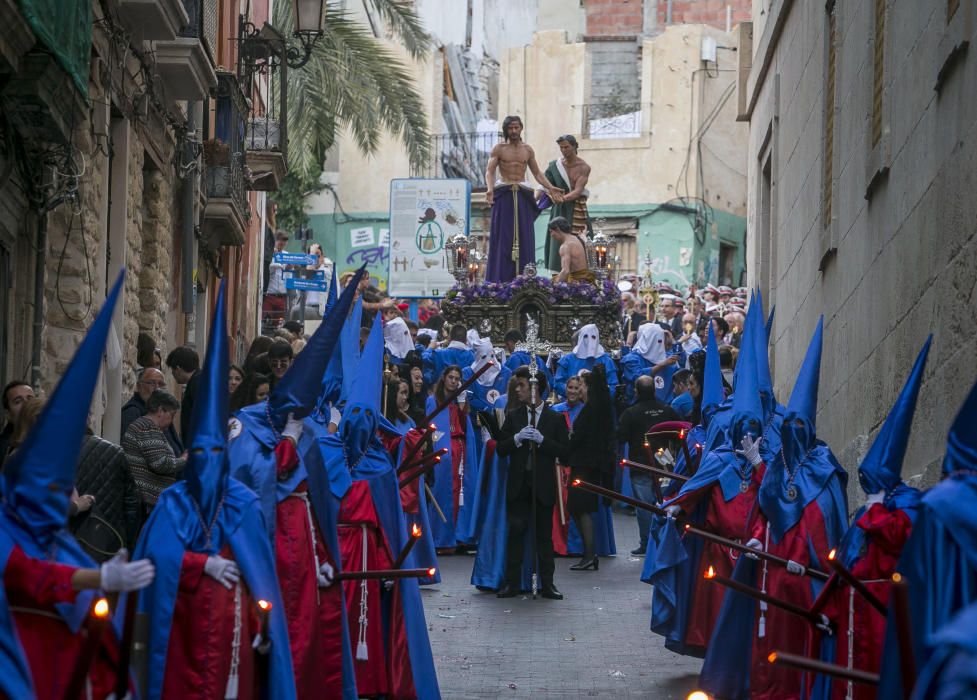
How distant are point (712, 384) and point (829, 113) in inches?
168

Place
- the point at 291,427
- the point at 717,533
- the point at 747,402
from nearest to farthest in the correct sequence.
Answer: the point at 291,427 < the point at 747,402 < the point at 717,533

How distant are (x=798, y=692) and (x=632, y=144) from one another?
117ft

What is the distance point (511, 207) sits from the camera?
91.2 ft

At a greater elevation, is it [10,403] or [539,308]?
[539,308]

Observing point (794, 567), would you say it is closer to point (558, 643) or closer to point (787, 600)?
point (787, 600)

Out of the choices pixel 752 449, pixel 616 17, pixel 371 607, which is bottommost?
pixel 371 607

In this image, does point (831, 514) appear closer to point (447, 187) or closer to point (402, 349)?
point (402, 349)

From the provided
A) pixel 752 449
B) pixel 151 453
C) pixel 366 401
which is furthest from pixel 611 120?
pixel 151 453

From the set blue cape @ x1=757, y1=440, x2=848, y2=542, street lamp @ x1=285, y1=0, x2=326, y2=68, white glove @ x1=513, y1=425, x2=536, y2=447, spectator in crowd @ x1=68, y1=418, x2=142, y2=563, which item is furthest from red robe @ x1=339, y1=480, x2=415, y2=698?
street lamp @ x1=285, y1=0, x2=326, y2=68

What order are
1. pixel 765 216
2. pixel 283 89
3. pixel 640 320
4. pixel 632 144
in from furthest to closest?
pixel 632 144 → pixel 640 320 → pixel 765 216 → pixel 283 89

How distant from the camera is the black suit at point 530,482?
48.8ft

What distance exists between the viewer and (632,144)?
4412 centimetres

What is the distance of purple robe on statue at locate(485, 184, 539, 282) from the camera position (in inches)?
1089

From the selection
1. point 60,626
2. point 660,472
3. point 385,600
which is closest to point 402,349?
point 660,472
